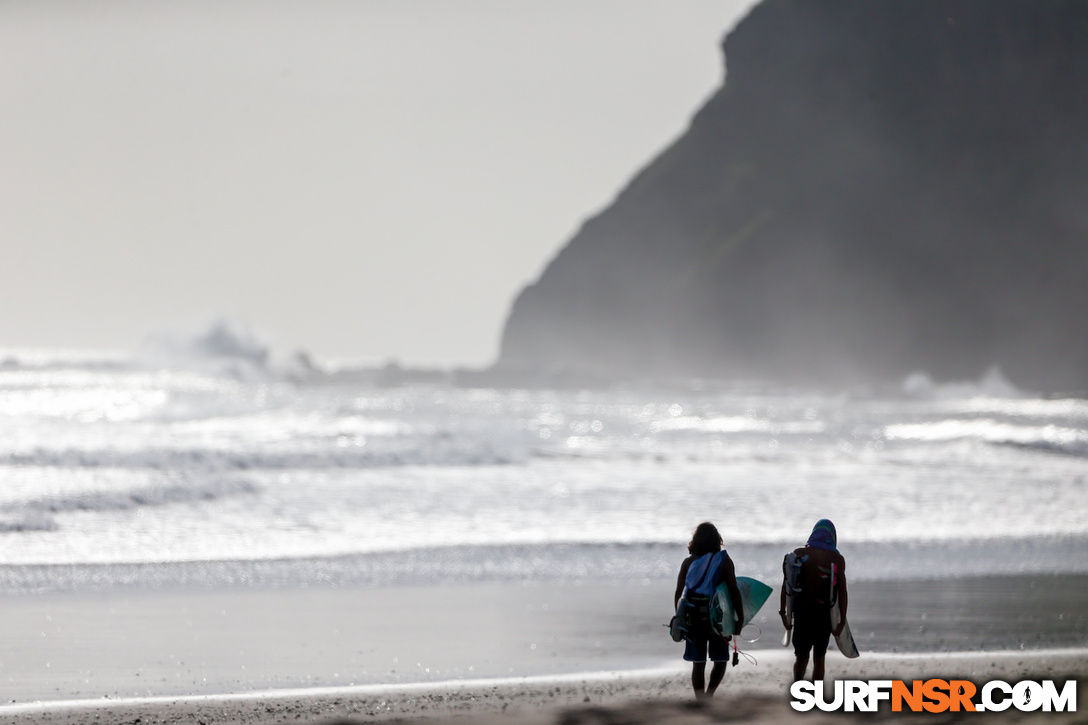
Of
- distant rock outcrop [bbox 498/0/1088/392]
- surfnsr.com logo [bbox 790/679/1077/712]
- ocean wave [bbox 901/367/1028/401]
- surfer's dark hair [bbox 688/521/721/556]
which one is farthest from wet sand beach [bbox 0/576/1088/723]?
distant rock outcrop [bbox 498/0/1088/392]

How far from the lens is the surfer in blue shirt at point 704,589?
673 cm

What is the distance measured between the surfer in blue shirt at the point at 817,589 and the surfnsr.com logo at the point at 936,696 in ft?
1.17

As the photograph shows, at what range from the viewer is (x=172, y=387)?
6512 cm

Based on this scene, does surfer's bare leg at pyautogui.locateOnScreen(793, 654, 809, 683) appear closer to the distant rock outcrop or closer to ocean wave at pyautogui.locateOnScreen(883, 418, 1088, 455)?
ocean wave at pyautogui.locateOnScreen(883, 418, 1088, 455)

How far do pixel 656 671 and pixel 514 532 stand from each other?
255 inches

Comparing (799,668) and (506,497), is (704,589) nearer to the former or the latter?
(799,668)

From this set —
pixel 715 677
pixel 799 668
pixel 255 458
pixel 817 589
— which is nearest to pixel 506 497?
pixel 255 458

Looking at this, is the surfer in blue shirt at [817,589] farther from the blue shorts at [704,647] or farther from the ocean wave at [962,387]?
the ocean wave at [962,387]

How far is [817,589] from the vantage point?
6965mm

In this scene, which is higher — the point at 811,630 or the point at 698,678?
the point at 811,630

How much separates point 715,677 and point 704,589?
24.4 inches

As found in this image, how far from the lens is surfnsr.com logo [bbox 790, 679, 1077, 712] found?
6.84m

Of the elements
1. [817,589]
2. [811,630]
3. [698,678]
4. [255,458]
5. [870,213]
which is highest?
[870,213]

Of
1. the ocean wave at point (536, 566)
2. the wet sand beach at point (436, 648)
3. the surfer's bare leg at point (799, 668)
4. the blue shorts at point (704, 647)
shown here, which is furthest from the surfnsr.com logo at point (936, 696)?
the ocean wave at point (536, 566)
